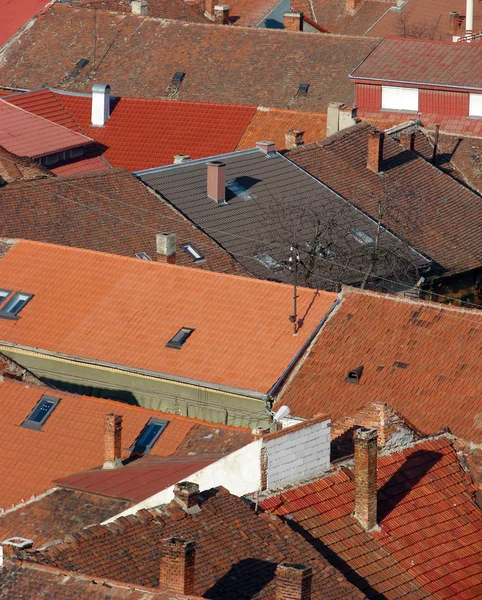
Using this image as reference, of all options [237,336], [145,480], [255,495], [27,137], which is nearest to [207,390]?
[237,336]

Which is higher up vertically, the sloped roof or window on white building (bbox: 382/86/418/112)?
the sloped roof

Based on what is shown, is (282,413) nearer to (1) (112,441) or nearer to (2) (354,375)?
(2) (354,375)

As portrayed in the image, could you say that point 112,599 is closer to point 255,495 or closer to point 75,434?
point 255,495

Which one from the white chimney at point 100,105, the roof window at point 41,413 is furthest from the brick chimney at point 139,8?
the roof window at point 41,413

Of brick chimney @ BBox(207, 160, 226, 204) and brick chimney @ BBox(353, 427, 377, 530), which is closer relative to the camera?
brick chimney @ BBox(353, 427, 377, 530)

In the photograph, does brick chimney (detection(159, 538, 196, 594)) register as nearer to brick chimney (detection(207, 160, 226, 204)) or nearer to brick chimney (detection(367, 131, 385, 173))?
brick chimney (detection(207, 160, 226, 204))

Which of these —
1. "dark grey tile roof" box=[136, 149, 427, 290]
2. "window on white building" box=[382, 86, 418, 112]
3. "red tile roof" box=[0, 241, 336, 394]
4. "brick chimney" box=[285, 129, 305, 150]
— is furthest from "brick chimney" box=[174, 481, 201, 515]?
"window on white building" box=[382, 86, 418, 112]
